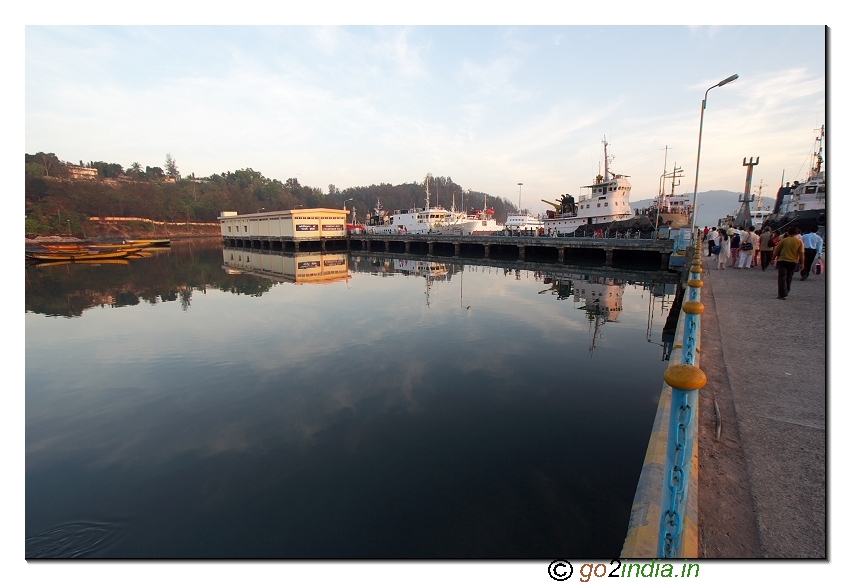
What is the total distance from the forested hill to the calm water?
139ft

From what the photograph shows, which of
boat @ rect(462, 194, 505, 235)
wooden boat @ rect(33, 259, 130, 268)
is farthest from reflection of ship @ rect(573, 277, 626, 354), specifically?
wooden boat @ rect(33, 259, 130, 268)

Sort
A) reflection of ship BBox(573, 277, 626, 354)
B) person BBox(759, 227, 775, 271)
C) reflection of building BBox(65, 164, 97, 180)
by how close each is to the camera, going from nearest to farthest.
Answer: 1. reflection of ship BBox(573, 277, 626, 354)
2. person BBox(759, 227, 775, 271)
3. reflection of building BBox(65, 164, 97, 180)

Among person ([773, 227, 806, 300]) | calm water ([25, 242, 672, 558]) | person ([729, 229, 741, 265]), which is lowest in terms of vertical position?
calm water ([25, 242, 672, 558])

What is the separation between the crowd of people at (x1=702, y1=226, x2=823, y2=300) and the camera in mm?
8820

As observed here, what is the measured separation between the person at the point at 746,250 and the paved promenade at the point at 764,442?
10.1 m

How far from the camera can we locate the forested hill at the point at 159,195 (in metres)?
60.3

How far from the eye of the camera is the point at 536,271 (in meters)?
26.1

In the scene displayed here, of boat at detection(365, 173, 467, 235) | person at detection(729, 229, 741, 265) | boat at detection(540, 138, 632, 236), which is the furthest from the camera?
boat at detection(365, 173, 467, 235)

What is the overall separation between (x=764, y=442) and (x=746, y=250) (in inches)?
637

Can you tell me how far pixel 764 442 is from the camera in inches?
136

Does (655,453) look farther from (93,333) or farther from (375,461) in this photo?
(93,333)

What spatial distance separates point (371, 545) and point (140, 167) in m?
166

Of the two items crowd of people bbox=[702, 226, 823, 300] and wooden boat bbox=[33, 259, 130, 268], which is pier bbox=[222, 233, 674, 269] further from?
wooden boat bbox=[33, 259, 130, 268]

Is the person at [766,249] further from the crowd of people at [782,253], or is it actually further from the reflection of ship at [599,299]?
the reflection of ship at [599,299]
